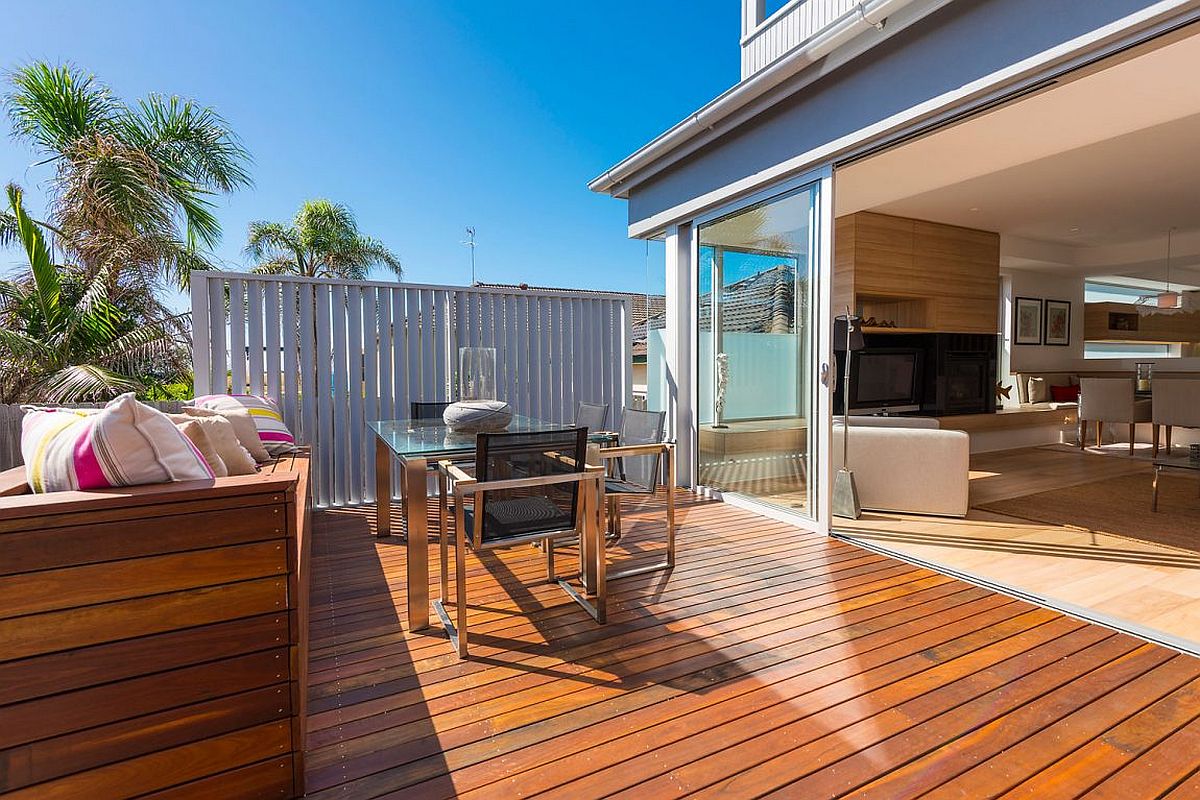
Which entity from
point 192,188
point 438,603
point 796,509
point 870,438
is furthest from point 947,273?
point 192,188

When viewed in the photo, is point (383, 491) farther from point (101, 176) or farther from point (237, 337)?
point (101, 176)

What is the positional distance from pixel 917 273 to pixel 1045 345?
3.73 m

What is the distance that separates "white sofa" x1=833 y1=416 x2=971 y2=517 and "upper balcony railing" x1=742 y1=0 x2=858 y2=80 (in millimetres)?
2619

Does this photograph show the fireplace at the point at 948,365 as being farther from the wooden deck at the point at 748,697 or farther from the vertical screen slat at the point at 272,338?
the vertical screen slat at the point at 272,338

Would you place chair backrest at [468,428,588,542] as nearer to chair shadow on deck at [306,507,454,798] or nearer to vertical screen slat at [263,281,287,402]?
chair shadow on deck at [306,507,454,798]

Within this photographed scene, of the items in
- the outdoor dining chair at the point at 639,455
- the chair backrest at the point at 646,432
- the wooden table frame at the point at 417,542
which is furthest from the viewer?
the chair backrest at the point at 646,432

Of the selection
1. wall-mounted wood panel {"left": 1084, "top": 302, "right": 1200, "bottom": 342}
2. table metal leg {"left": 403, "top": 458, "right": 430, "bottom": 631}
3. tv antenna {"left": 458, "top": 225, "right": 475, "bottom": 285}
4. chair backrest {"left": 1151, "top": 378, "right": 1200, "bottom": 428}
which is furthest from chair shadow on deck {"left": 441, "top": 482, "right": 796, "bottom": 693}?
tv antenna {"left": 458, "top": 225, "right": 475, "bottom": 285}

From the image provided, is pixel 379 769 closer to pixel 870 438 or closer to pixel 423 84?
pixel 870 438

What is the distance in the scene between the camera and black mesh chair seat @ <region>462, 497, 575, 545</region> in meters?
2.28

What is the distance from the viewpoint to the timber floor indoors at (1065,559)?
2.53m

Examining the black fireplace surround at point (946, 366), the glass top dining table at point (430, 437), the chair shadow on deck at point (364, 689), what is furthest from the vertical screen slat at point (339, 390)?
the black fireplace surround at point (946, 366)

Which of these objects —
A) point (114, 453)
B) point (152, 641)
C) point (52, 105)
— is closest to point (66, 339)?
point (52, 105)

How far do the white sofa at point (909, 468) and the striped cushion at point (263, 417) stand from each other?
3.72 metres

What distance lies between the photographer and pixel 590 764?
5.16 ft
